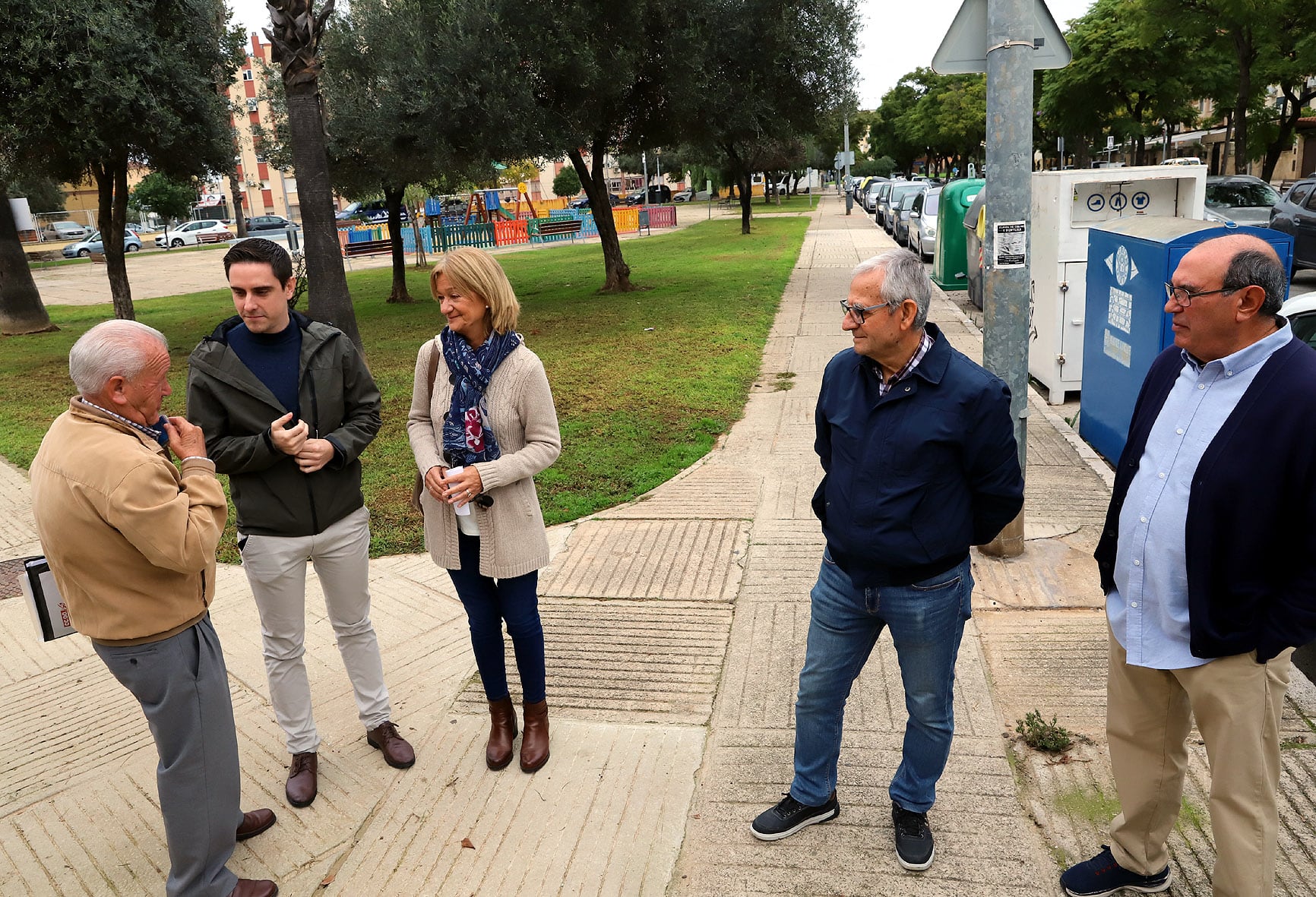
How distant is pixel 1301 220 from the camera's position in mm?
14641

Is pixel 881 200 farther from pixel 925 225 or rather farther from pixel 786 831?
pixel 786 831

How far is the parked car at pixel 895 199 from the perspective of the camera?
2798cm

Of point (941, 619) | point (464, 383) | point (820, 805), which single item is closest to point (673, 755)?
point (820, 805)

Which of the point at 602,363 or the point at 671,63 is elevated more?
the point at 671,63

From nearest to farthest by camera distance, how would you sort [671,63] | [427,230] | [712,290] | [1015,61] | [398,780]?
[398,780] < [1015,61] < [671,63] < [712,290] < [427,230]

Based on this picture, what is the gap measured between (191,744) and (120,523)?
727 millimetres

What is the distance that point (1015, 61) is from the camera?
185 inches

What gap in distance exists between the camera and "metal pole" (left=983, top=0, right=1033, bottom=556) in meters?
4.68


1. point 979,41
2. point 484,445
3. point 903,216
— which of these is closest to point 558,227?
point 903,216

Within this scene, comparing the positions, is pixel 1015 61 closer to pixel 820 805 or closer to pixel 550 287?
pixel 820 805

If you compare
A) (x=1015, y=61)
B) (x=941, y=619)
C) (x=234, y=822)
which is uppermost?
(x=1015, y=61)

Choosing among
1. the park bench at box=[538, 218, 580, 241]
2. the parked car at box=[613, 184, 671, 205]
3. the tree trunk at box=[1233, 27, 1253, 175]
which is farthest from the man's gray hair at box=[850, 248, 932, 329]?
the parked car at box=[613, 184, 671, 205]

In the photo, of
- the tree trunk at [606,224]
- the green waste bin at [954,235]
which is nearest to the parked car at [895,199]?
the green waste bin at [954,235]

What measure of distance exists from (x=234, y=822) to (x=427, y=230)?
1462 inches
